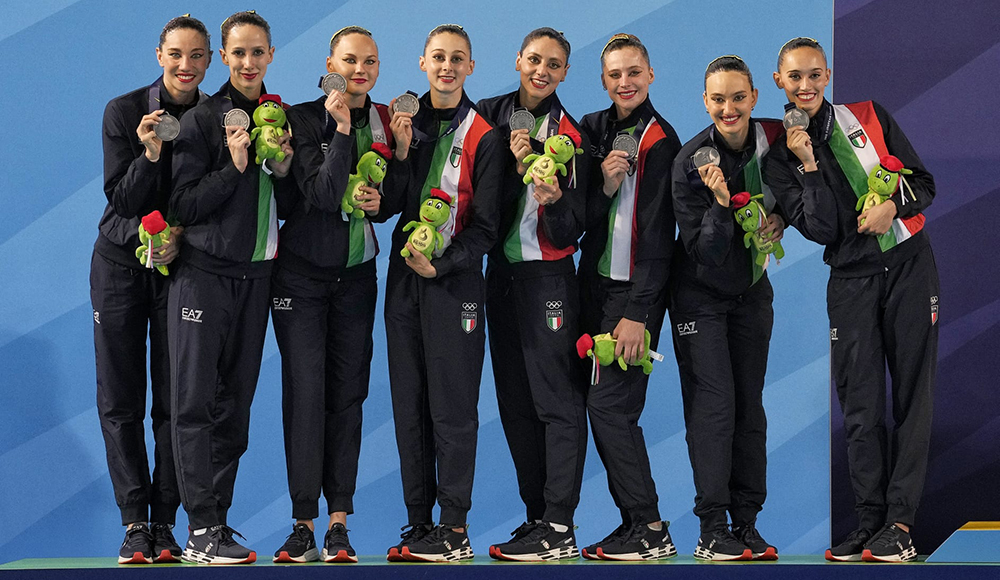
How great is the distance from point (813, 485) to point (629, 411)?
2294 millimetres

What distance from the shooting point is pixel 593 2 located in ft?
21.3

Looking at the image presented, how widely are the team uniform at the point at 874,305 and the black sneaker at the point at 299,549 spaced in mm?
2056

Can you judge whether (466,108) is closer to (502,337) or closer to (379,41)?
(502,337)

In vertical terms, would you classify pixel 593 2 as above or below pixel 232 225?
above

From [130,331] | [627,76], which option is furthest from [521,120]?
[130,331]

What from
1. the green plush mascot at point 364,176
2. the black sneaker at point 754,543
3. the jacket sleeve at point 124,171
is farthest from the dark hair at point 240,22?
the black sneaker at point 754,543

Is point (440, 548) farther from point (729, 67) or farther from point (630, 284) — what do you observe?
point (729, 67)

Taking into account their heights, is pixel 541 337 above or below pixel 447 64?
below

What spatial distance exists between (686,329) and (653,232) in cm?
43

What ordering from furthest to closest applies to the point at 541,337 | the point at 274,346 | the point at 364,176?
the point at 274,346
the point at 541,337
the point at 364,176

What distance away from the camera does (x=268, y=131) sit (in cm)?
430

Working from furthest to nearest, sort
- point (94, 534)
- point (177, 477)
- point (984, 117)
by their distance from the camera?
point (94, 534)
point (984, 117)
point (177, 477)

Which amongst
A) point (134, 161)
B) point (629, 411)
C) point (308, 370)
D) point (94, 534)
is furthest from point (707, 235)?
point (94, 534)

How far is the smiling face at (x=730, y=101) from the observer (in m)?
4.47
